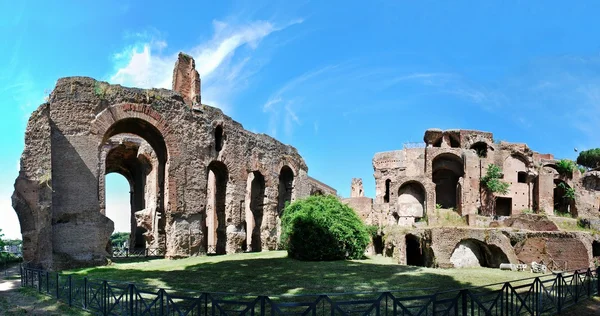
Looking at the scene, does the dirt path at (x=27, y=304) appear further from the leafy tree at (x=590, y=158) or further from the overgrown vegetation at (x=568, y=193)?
the leafy tree at (x=590, y=158)

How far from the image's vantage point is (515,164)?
114 feet

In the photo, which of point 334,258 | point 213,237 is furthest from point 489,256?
point 213,237

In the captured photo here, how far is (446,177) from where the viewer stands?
36219 millimetres

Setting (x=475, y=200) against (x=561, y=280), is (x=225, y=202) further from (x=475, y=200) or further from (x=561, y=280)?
(x=475, y=200)

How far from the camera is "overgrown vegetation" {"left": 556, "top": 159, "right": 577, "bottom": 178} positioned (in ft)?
118

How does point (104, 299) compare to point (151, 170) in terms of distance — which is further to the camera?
point (151, 170)

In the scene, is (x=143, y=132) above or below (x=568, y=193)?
above

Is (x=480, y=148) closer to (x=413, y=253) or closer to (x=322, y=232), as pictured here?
(x=413, y=253)

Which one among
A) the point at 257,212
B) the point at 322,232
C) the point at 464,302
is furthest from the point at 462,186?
the point at 464,302

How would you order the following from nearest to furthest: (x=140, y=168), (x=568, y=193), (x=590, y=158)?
1. (x=140, y=168)
2. (x=568, y=193)
3. (x=590, y=158)

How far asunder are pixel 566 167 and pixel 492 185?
8.30 metres

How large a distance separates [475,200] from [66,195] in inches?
1098

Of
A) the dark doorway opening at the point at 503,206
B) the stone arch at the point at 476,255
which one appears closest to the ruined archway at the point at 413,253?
the stone arch at the point at 476,255

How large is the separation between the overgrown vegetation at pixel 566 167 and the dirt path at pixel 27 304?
38.0 m
